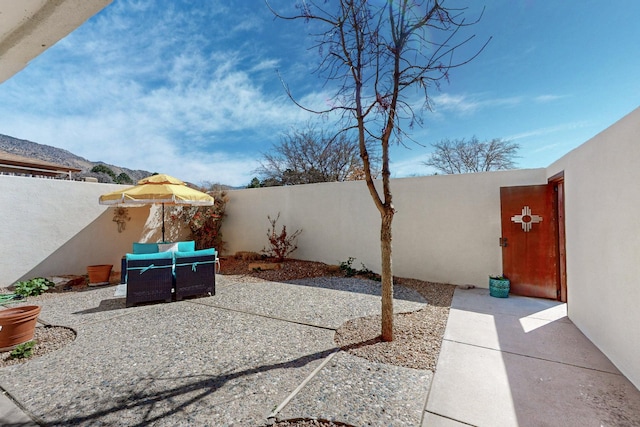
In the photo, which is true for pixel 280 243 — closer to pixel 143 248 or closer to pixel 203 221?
pixel 203 221

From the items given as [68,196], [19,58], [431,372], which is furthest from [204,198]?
[431,372]

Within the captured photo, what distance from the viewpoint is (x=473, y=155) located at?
56.9ft

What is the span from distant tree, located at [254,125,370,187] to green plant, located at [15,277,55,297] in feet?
42.7

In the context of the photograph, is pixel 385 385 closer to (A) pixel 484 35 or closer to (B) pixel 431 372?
(B) pixel 431 372

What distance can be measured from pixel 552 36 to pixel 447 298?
20.0 ft

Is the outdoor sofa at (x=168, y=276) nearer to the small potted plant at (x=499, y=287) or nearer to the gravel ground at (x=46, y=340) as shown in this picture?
the gravel ground at (x=46, y=340)

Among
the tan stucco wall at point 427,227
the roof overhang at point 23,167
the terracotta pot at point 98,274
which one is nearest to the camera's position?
the tan stucco wall at point 427,227

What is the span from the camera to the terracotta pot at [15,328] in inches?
140

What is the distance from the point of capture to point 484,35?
3600 mm

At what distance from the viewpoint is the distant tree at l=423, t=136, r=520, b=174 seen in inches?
646

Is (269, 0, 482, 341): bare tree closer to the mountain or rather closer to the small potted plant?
the small potted plant

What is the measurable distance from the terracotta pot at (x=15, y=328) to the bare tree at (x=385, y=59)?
4815 millimetres

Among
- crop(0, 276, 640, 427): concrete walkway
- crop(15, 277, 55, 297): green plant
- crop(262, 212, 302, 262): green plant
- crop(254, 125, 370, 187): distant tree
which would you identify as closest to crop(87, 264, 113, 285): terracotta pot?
crop(15, 277, 55, 297): green plant

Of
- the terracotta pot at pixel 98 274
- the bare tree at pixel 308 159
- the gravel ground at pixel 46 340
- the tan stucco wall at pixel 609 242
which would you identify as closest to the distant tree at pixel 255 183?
the bare tree at pixel 308 159
